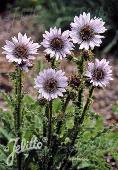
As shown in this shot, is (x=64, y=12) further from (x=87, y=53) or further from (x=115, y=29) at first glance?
(x=87, y=53)

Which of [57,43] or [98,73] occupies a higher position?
[57,43]

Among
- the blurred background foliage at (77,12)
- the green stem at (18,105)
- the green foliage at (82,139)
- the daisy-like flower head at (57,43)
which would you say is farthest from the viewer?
the blurred background foliage at (77,12)

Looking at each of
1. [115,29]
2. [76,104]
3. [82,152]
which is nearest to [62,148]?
[82,152]

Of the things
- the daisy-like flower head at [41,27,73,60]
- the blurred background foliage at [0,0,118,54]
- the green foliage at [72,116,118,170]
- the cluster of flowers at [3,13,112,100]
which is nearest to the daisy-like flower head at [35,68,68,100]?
the cluster of flowers at [3,13,112,100]

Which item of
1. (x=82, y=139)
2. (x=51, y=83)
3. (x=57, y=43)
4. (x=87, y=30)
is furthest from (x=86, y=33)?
(x=82, y=139)

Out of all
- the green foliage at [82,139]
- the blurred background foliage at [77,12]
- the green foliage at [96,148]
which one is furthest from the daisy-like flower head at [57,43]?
the blurred background foliage at [77,12]

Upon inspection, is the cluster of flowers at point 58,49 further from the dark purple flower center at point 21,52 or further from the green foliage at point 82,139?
the green foliage at point 82,139

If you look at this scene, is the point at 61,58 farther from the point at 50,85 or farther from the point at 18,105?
the point at 18,105
